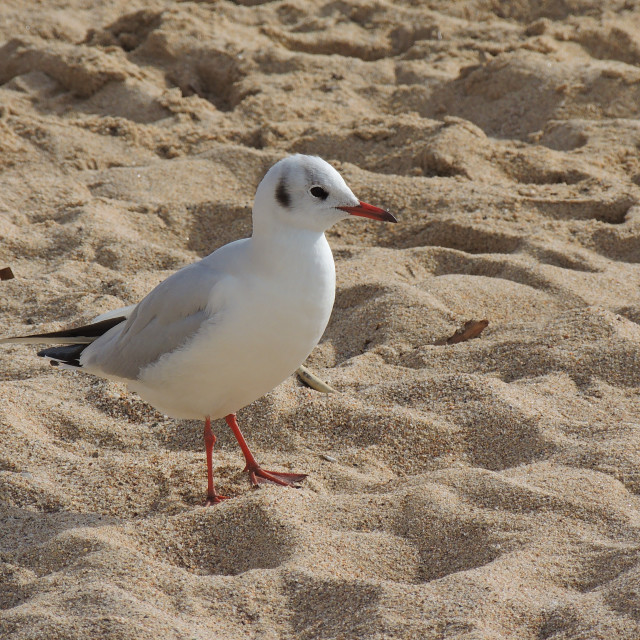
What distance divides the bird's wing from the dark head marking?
319mm

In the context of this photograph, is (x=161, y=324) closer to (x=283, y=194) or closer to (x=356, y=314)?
(x=283, y=194)

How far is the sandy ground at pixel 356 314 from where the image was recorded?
2.61 metres

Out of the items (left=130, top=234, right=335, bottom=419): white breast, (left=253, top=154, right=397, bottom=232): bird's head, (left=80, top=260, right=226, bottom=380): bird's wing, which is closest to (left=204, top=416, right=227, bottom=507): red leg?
(left=130, top=234, right=335, bottom=419): white breast

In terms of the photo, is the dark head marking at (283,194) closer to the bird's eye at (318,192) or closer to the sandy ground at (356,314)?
the bird's eye at (318,192)

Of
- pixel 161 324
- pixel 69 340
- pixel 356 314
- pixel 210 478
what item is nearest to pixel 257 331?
pixel 161 324

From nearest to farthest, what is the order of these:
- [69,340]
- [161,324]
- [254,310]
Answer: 1. [254,310]
2. [161,324]
3. [69,340]

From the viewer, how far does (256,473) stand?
3373 millimetres

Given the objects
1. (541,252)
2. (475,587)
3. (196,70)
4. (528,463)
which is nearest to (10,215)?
(196,70)

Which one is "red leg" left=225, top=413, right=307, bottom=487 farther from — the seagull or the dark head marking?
the dark head marking

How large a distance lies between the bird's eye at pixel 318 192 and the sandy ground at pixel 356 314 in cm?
88

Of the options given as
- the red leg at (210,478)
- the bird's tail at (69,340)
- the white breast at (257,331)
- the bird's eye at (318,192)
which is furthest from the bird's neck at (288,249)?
the bird's tail at (69,340)

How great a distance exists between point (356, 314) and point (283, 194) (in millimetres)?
1299

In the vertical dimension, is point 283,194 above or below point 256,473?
above

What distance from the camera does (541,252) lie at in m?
4.80
